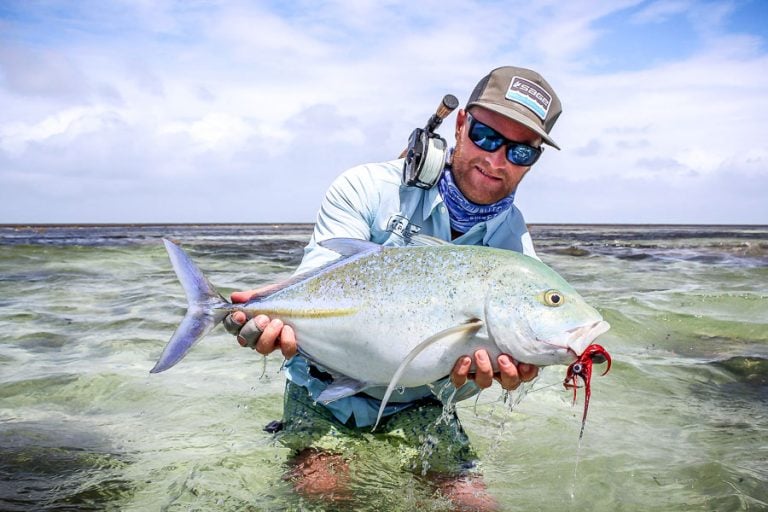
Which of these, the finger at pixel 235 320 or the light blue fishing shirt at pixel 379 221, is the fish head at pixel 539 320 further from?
the finger at pixel 235 320

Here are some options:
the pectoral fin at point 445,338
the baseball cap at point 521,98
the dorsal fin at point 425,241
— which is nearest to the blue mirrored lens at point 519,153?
the baseball cap at point 521,98

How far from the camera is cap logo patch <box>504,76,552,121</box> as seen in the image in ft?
10.4

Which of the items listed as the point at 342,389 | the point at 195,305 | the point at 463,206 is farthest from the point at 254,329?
the point at 463,206

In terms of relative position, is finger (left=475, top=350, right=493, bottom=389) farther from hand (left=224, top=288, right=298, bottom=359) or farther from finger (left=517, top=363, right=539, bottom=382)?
hand (left=224, top=288, right=298, bottom=359)

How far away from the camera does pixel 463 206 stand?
331 cm

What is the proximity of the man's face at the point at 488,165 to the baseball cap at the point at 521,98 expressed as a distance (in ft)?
0.17

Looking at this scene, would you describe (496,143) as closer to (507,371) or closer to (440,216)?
(440,216)

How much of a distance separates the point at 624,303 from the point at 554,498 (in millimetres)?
6554

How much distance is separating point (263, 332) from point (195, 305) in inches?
12.4

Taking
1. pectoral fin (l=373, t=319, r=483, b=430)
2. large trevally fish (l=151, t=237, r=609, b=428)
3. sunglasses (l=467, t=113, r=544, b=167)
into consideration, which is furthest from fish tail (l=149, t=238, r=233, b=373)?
sunglasses (l=467, t=113, r=544, b=167)

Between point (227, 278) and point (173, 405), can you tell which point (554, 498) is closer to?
point (173, 405)

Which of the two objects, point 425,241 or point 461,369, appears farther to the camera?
point 425,241

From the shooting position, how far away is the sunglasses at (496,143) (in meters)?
3.18

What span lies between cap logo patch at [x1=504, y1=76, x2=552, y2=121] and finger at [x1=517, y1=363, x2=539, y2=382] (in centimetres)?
138
